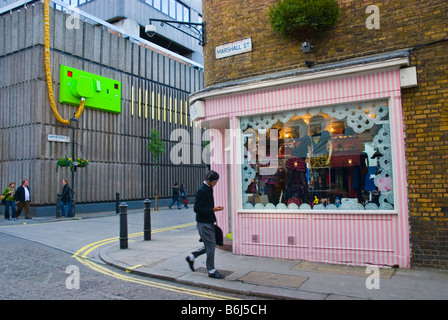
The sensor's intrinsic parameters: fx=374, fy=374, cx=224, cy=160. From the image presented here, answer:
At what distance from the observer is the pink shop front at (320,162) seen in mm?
6613

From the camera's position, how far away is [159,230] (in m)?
12.3

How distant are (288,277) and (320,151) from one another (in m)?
2.76

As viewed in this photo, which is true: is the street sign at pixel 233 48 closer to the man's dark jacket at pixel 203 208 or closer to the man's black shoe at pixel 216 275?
the man's dark jacket at pixel 203 208

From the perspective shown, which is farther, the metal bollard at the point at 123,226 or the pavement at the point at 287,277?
the metal bollard at the point at 123,226

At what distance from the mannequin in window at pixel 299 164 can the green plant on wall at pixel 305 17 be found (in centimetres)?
189

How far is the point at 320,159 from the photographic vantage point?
7613 mm

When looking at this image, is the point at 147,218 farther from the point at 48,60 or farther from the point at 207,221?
the point at 48,60

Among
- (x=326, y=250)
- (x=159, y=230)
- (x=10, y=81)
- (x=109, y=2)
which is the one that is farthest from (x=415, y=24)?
(x=109, y=2)

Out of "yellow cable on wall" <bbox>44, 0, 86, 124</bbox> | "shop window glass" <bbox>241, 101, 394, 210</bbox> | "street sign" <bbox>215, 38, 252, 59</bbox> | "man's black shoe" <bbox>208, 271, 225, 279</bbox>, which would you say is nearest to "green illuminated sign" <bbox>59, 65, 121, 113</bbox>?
"yellow cable on wall" <bbox>44, 0, 86, 124</bbox>

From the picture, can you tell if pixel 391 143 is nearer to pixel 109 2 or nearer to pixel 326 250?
pixel 326 250

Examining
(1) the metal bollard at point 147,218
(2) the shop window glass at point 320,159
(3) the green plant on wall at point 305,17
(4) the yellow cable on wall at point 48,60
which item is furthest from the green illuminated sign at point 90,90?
(3) the green plant on wall at point 305,17

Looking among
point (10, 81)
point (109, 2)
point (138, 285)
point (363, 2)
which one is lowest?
point (138, 285)

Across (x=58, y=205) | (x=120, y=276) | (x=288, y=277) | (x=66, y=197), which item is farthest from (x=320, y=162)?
(x=58, y=205)

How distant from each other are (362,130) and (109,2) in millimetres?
26201
